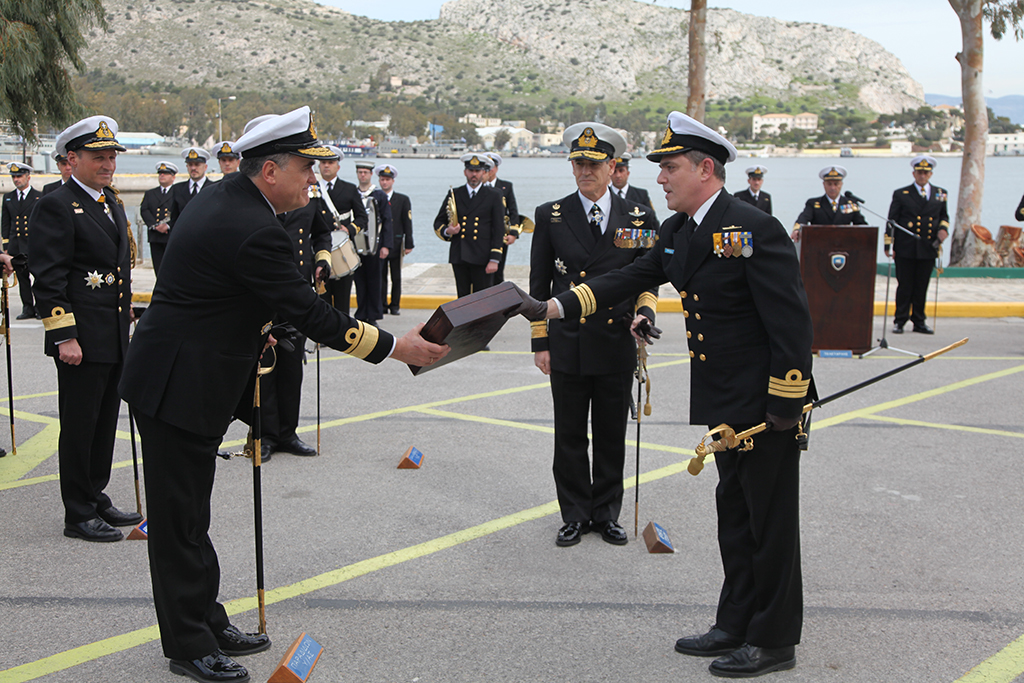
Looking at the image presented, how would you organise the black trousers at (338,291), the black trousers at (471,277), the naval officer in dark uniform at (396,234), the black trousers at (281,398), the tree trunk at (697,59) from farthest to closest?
the tree trunk at (697,59)
the naval officer in dark uniform at (396,234)
the black trousers at (471,277)
the black trousers at (338,291)
the black trousers at (281,398)

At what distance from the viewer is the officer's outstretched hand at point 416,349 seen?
3.97 metres

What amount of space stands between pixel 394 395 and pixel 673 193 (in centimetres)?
534

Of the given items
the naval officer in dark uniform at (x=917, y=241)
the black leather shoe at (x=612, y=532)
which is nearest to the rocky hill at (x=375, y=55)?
the naval officer in dark uniform at (x=917, y=241)

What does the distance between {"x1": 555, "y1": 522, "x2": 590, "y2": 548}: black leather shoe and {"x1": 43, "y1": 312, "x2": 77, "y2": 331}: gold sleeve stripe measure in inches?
117

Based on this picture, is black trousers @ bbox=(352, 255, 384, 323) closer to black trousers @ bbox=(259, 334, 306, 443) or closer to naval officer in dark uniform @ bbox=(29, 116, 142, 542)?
black trousers @ bbox=(259, 334, 306, 443)

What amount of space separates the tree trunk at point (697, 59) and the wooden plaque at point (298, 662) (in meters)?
14.4

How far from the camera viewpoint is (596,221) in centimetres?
518

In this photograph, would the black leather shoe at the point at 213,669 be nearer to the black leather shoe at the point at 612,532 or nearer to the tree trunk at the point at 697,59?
the black leather shoe at the point at 612,532

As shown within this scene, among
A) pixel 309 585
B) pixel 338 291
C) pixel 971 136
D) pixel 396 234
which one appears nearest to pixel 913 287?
pixel 971 136

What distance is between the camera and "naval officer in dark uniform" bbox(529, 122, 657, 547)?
5.12m

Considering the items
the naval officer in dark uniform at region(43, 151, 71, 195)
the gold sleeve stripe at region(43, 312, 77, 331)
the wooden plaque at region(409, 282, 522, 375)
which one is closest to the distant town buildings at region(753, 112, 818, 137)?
the naval officer in dark uniform at region(43, 151, 71, 195)

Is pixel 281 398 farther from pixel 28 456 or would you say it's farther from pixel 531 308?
pixel 531 308

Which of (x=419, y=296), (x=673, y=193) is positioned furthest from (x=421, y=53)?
(x=673, y=193)

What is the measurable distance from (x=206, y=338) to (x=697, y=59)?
15.3m
